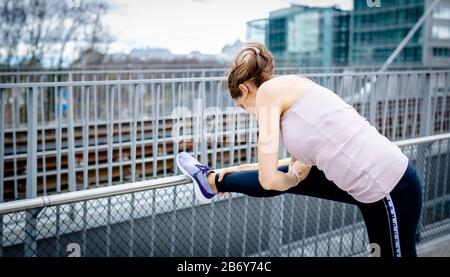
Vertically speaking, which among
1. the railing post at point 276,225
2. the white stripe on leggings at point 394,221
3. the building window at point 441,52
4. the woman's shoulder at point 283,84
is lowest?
the railing post at point 276,225

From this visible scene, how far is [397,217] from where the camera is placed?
2.06 metres

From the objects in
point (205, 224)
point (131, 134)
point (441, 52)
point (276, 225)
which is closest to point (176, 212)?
point (205, 224)

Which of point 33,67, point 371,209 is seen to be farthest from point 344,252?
point 33,67

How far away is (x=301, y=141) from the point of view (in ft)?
6.42

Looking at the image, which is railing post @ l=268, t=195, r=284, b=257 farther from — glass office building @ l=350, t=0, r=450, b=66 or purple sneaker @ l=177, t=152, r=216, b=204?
glass office building @ l=350, t=0, r=450, b=66

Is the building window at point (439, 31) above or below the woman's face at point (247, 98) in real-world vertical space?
above

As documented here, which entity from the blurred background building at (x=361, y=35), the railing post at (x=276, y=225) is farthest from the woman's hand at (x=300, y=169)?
the blurred background building at (x=361, y=35)

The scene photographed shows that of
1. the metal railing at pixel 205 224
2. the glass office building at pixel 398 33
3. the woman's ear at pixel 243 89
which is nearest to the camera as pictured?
the woman's ear at pixel 243 89

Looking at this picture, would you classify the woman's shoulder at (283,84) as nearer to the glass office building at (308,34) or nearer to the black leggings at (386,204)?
the black leggings at (386,204)

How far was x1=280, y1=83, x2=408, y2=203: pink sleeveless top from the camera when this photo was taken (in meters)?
1.93

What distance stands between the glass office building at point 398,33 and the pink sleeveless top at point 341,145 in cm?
1773

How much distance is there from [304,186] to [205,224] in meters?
1.38

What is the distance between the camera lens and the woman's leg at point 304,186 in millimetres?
2246

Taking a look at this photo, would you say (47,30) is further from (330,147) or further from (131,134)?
(330,147)
